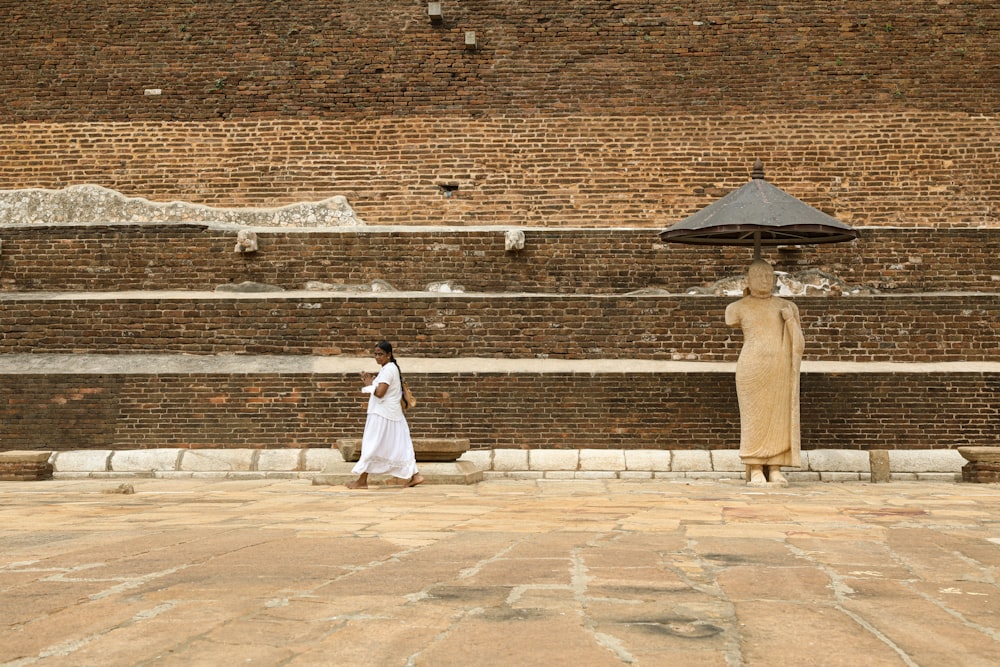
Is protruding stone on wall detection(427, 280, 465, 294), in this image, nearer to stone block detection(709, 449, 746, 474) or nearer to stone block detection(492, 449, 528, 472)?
stone block detection(492, 449, 528, 472)

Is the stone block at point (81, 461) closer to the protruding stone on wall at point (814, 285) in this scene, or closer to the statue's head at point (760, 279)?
the statue's head at point (760, 279)

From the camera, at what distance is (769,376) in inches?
399

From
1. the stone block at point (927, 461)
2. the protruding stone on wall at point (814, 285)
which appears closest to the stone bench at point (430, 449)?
the stone block at point (927, 461)

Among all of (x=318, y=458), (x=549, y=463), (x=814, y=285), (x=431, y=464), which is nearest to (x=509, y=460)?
(x=549, y=463)

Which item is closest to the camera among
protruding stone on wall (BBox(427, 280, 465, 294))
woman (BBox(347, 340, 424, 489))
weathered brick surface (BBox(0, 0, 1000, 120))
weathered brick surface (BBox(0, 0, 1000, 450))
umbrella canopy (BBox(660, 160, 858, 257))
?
woman (BBox(347, 340, 424, 489))

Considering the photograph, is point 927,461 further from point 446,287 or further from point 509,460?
point 446,287

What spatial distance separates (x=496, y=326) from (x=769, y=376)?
11.5 feet

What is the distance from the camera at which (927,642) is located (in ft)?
11.0

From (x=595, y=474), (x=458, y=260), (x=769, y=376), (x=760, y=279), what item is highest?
(x=458, y=260)

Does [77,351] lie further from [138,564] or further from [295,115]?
[138,564]

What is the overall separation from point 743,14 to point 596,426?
24.1 ft

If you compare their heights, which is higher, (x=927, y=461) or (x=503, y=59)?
(x=503, y=59)

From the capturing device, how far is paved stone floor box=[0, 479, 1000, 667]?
10.7ft

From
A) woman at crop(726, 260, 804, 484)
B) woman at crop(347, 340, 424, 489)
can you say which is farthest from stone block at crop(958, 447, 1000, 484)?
woman at crop(347, 340, 424, 489)
